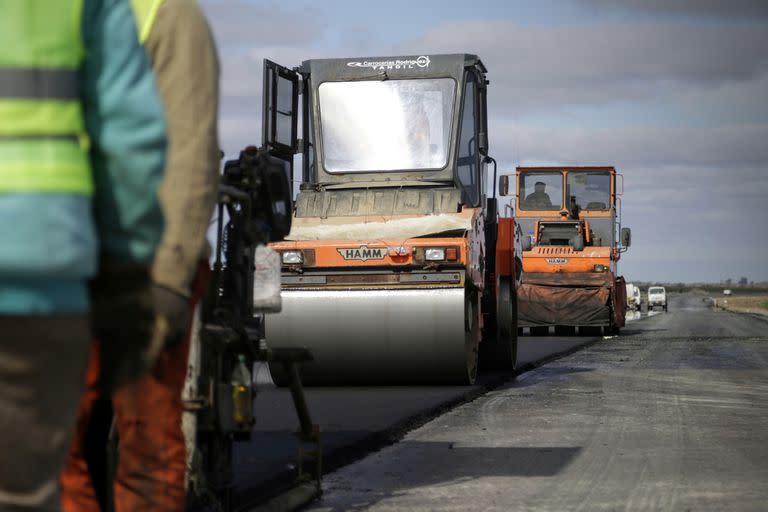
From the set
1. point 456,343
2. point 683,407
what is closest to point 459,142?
point 456,343

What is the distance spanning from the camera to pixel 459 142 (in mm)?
13164

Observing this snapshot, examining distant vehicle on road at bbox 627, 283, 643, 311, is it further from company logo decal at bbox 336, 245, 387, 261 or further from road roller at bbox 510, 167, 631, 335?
company logo decal at bbox 336, 245, 387, 261

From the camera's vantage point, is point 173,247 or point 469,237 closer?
point 173,247

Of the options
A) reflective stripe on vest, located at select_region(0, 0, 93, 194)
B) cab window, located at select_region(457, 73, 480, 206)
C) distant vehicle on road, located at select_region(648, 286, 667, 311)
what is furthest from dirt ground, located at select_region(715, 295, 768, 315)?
reflective stripe on vest, located at select_region(0, 0, 93, 194)

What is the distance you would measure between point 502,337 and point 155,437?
11.4 meters

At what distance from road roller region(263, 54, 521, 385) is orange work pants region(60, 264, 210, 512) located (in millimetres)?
8113

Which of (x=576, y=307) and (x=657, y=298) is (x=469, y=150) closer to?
(x=576, y=307)

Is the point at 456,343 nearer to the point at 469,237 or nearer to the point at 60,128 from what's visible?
the point at 469,237

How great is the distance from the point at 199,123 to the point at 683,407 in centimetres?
973

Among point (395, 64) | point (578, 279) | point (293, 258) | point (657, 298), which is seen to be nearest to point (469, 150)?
point (395, 64)

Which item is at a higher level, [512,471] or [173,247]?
[173,247]

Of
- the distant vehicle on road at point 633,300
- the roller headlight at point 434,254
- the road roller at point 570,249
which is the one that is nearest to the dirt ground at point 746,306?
the distant vehicle on road at point 633,300

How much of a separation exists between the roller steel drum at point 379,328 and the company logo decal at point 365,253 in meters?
0.30

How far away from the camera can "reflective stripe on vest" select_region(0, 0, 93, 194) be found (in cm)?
192
